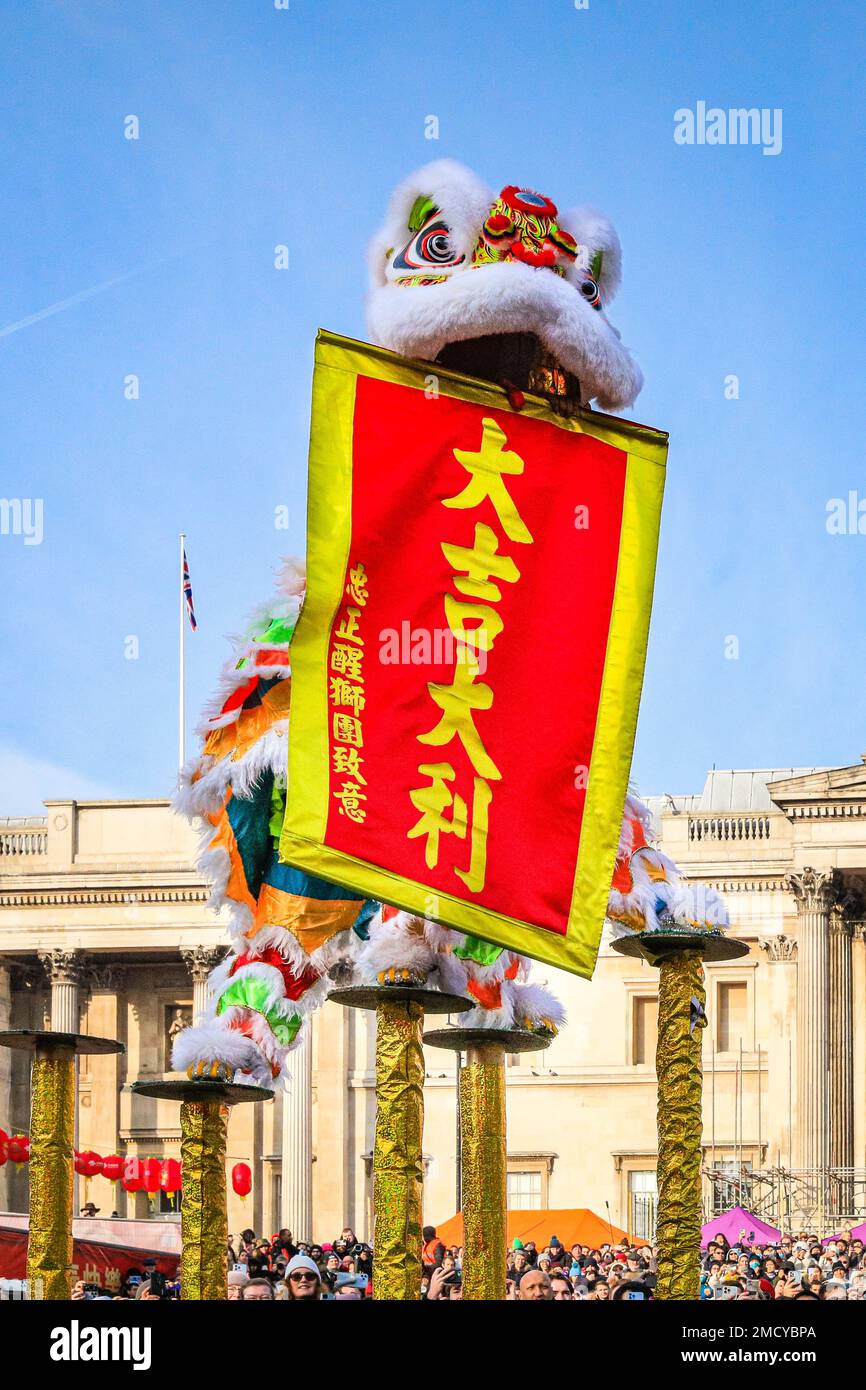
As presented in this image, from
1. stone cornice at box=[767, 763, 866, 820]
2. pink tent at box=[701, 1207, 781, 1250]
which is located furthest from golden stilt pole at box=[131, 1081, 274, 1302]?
stone cornice at box=[767, 763, 866, 820]

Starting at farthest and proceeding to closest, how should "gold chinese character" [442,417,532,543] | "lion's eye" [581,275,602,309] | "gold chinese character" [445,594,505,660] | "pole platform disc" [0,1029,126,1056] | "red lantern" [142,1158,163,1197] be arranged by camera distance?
"red lantern" [142,1158,163,1197] → "pole platform disc" [0,1029,126,1056] → "lion's eye" [581,275,602,309] → "gold chinese character" [442,417,532,543] → "gold chinese character" [445,594,505,660]

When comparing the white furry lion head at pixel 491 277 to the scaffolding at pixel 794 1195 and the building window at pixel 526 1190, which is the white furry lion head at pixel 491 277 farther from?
the building window at pixel 526 1190

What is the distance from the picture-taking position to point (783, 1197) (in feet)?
142

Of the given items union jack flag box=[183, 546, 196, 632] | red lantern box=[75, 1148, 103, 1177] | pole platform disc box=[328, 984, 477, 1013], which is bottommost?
red lantern box=[75, 1148, 103, 1177]

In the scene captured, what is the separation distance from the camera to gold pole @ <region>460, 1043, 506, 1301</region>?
10805 mm

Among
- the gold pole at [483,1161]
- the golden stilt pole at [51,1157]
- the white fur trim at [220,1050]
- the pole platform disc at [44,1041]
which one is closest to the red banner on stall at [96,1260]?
the gold pole at [483,1161]

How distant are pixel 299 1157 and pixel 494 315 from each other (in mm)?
39453

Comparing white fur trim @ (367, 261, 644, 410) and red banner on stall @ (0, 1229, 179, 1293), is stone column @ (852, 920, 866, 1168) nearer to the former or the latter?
red banner on stall @ (0, 1229, 179, 1293)

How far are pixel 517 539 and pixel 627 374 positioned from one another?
129 cm

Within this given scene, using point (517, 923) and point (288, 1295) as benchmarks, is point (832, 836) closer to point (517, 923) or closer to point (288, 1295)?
point (288, 1295)

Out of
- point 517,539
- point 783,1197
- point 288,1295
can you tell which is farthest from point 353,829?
point 783,1197

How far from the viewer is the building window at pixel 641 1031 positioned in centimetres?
4788

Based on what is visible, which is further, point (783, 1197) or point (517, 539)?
point (783, 1197)

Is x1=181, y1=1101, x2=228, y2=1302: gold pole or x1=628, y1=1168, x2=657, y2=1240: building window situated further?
x1=628, y1=1168, x2=657, y2=1240: building window
